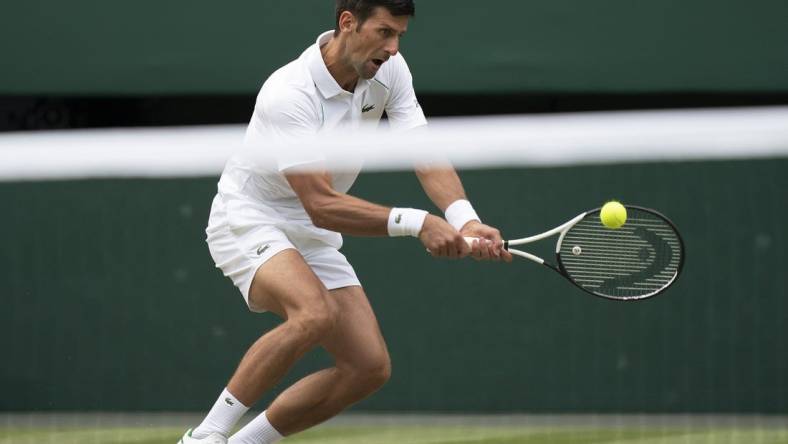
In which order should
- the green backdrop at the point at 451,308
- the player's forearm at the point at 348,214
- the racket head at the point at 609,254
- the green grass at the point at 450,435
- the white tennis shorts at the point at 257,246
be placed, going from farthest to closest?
the green backdrop at the point at 451,308 → the green grass at the point at 450,435 → the racket head at the point at 609,254 → the white tennis shorts at the point at 257,246 → the player's forearm at the point at 348,214

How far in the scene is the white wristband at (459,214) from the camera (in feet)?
12.7

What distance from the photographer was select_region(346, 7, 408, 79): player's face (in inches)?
147

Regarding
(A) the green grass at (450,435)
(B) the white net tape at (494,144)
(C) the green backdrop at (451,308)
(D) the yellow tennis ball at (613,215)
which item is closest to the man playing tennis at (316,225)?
(D) the yellow tennis ball at (613,215)

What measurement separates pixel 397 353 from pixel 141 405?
1.11 meters

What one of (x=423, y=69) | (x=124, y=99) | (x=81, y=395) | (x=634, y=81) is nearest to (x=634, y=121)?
(x=634, y=81)

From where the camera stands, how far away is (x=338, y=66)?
12.7 feet

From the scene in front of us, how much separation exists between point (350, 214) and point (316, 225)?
123 millimetres

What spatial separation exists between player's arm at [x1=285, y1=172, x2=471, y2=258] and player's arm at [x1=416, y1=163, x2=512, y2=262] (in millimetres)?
139

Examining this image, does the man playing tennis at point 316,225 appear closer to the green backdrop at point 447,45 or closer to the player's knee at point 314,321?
the player's knee at point 314,321

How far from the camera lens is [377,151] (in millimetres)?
4355

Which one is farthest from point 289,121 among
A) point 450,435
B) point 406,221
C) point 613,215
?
point 450,435

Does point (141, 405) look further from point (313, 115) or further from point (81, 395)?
point (313, 115)

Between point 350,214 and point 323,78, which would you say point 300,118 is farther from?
point 350,214

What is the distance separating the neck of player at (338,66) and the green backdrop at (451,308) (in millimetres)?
1940
